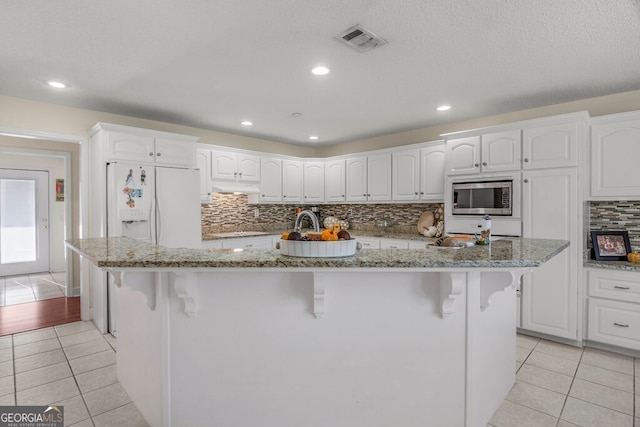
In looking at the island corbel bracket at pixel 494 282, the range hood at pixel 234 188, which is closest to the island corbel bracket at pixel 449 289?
the island corbel bracket at pixel 494 282

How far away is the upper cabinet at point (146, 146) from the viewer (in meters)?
3.56

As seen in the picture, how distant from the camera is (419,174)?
4.59 meters

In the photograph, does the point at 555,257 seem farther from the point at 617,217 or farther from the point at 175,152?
the point at 175,152

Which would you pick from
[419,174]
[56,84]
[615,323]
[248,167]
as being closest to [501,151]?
[419,174]

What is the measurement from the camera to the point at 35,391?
2.48m

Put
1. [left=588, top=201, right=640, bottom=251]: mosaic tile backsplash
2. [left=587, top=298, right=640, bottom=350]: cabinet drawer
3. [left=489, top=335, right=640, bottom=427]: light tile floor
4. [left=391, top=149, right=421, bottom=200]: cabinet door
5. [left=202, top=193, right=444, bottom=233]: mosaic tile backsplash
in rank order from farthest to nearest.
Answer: [left=202, top=193, right=444, bottom=233]: mosaic tile backsplash → [left=391, top=149, right=421, bottom=200]: cabinet door → [left=588, top=201, right=640, bottom=251]: mosaic tile backsplash → [left=587, top=298, right=640, bottom=350]: cabinet drawer → [left=489, top=335, right=640, bottom=427]: light tile floor

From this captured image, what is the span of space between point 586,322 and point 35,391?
15.2 feet

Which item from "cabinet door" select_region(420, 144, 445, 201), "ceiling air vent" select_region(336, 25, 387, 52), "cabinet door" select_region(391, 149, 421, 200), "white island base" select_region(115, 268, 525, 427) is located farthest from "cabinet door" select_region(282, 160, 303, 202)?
"white island base" select_region(115, 268, 525, 427)

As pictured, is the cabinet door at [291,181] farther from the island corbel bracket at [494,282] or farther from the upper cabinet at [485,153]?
the island corbel bracket at [494,282]

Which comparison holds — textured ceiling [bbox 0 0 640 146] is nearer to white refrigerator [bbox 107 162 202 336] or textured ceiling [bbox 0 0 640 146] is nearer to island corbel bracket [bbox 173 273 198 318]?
white refrigerator [bbox 107 162 202 336]

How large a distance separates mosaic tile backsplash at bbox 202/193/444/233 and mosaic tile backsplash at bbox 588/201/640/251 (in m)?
1.63

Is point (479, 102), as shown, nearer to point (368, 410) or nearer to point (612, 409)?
point (612, 409)

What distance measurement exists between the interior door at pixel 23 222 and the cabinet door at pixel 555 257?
7.83 m

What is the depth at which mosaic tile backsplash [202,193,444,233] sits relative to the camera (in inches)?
198
